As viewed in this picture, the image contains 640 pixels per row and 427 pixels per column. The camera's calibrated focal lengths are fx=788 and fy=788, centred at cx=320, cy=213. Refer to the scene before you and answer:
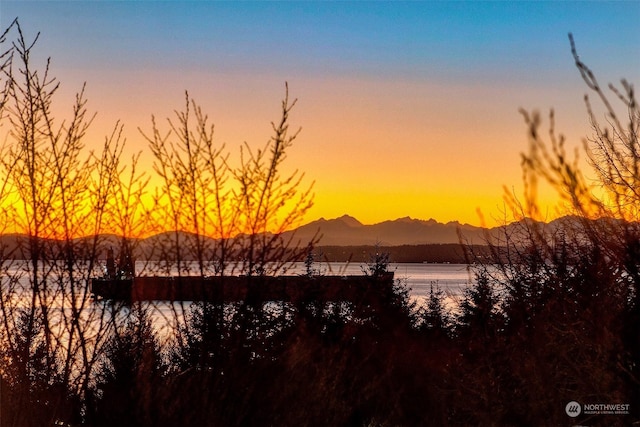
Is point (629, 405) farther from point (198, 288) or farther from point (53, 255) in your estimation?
point (53, 255)

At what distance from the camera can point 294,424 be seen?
8.86 m

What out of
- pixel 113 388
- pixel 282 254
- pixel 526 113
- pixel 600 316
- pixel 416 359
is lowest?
pixel 416 359

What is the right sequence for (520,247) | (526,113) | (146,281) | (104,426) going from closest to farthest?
→ (526,113)
(146,281)
(104,426)
(520,247)

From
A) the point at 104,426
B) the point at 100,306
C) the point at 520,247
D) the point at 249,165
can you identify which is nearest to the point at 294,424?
the point at 104,426

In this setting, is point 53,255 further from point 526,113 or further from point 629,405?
point 629,405

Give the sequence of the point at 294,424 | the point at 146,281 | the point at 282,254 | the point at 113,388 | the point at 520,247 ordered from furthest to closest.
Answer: the point at 520,247 → the point at 113,388 → the point at 294,424 → the point at 146,281 → the point at 282,254

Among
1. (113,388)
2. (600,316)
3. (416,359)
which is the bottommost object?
(416,359)

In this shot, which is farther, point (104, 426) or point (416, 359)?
point (416, 359)

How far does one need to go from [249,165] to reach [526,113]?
326 cm

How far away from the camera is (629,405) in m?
6.85

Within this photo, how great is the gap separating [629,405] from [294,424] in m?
3.66

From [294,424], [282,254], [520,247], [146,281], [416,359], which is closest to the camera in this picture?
[282,254]

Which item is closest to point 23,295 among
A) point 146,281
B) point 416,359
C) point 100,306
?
point 100,306

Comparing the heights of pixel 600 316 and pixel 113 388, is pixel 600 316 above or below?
above
